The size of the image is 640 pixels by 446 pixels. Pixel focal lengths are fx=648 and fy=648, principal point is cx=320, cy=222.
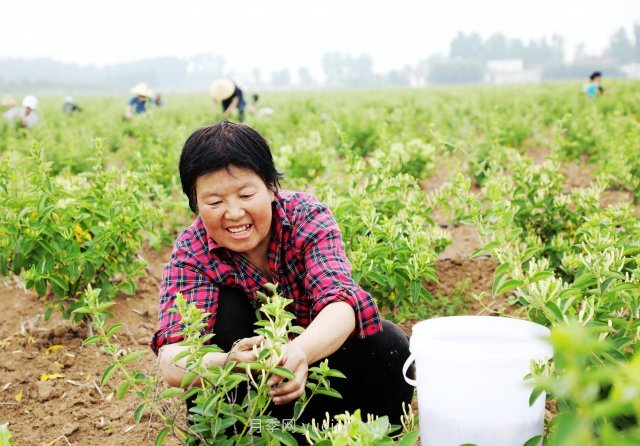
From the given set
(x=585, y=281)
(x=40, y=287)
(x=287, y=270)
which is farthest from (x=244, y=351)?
(x=40, y=287)

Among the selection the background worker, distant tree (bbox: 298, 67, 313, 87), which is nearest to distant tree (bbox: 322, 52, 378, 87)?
distant tree (bbox: 298, 67, 313, 87)

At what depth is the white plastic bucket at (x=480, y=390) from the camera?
1547 millimetres

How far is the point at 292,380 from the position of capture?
1.59 m

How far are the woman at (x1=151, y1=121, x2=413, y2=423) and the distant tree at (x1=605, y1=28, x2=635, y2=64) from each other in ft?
424

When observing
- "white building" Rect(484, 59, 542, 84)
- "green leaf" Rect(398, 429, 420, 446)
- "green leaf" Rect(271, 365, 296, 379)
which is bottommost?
"green leaf" Rect(398, 429, 420, 446)

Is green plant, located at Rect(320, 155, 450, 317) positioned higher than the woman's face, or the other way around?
the woman's face

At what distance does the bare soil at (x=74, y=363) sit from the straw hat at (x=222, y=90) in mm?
5269

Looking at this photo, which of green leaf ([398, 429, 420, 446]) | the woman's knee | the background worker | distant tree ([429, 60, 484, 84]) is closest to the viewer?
green leaf ([398, 429, 420, 446])

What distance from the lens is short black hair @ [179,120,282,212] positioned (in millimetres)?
1913

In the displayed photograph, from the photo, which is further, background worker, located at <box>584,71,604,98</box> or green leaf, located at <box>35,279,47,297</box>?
background worker, located at <box>584,71,604,98</box>

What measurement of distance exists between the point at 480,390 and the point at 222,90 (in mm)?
8027

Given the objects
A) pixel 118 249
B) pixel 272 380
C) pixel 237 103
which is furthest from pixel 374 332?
pixel 237 103

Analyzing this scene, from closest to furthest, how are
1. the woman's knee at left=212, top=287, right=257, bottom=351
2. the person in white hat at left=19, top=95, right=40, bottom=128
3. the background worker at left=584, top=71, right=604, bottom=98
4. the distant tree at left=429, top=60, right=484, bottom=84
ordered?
the woman's knee at left=212, top=287, right=257, bottom=351 → the person in white hat at left=19, top=95, right=40, bottom=128 → the background worker at left=584, top=71, right=604, bottom=98 → the distant tree at left=429, top=60, right=484, bottom=84

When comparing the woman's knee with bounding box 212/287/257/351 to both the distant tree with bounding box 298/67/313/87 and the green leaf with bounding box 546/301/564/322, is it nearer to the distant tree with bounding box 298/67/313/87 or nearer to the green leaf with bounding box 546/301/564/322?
the green leaf with bounding box 546/301/564/322
